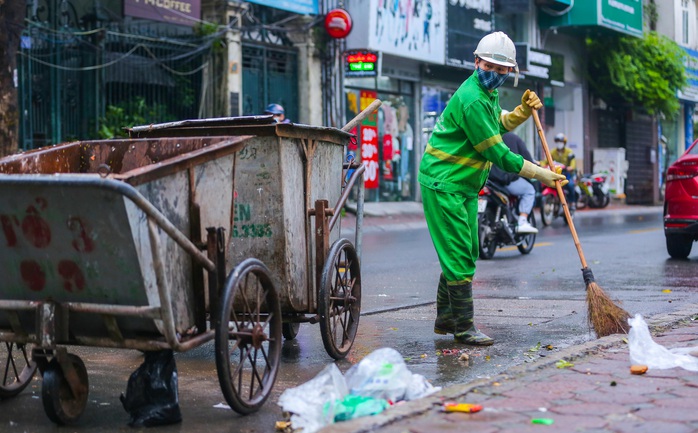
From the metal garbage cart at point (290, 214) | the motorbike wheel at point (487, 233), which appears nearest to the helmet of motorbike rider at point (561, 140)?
the motorbike wheel at point (487, 233)

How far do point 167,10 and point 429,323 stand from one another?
1200cm

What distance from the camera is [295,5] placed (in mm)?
21266

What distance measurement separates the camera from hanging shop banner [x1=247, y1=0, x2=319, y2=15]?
20.5 metres

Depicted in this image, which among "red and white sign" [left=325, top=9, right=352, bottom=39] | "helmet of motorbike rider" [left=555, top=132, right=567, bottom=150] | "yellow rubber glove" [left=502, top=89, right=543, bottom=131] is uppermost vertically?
"red and white sign" [left=325, top=9, right=352, bottom=39]

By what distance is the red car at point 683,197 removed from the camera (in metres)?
11.7

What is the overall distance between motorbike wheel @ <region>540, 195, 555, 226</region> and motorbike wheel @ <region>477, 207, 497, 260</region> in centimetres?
699

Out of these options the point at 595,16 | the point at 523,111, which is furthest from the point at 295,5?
the point at 523,111

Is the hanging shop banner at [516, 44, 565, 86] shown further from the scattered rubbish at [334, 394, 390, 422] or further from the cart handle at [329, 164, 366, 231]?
the scattered rubbish at [334, 394, 390, 422]

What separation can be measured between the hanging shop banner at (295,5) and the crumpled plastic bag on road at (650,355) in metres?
15.5

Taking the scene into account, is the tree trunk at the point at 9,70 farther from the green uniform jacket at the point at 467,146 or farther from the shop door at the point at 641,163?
the shop door at the point at 641,163

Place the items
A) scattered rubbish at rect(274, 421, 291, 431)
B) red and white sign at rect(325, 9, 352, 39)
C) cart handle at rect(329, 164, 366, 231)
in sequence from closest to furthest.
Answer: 1. scattered rubbish at rect(274, 421, 291, 431)
2. cart handle at rect(329, 164, 366, 231)
3. red and white sign at rect(325, 9, 352, 39)

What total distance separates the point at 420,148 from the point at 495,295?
16607mm

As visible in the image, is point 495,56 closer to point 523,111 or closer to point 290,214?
point 523,111

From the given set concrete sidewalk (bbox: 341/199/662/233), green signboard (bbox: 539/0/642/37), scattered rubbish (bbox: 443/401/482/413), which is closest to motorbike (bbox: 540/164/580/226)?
concrete sidewalk (bbox: 341/199/662/233)
